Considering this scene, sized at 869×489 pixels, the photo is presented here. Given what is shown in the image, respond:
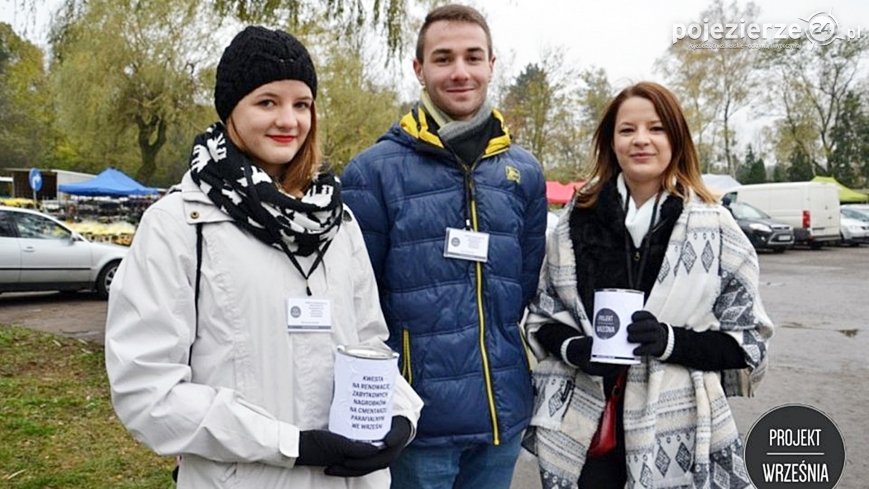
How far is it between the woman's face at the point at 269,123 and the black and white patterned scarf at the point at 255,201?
5 cm

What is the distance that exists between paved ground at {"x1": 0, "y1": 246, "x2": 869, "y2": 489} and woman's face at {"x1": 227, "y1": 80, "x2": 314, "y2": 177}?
2.42m

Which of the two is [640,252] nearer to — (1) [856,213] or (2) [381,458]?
(2) [381,458]

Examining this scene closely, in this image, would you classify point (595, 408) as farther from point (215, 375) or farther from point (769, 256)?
point (769, 256)

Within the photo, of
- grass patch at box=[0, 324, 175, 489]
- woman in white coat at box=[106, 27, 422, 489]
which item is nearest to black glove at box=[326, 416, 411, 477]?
woman in white coat at box=[106, 27, 422, 489]

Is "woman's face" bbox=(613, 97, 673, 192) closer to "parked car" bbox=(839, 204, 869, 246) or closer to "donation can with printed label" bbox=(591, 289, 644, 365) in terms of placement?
"donation can with printed label" bbox=(591, 289, 644, 365)

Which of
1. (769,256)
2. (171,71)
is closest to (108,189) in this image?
(171,71)

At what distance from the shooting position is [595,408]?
2.29 meters

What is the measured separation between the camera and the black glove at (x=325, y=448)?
1.64 metres

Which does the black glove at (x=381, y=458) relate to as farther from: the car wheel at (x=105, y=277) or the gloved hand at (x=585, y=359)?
the car wheel at (x=105, y=277)

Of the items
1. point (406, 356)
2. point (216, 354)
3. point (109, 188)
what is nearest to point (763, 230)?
point (406, 356)

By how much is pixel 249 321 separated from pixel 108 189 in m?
27.5

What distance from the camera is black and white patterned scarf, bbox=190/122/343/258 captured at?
165 cm

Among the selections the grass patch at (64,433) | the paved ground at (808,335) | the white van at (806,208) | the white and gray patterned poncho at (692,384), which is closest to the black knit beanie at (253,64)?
the white and gray patterned poncho at (692,384)

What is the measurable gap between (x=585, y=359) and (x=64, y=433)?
4.13 meters
